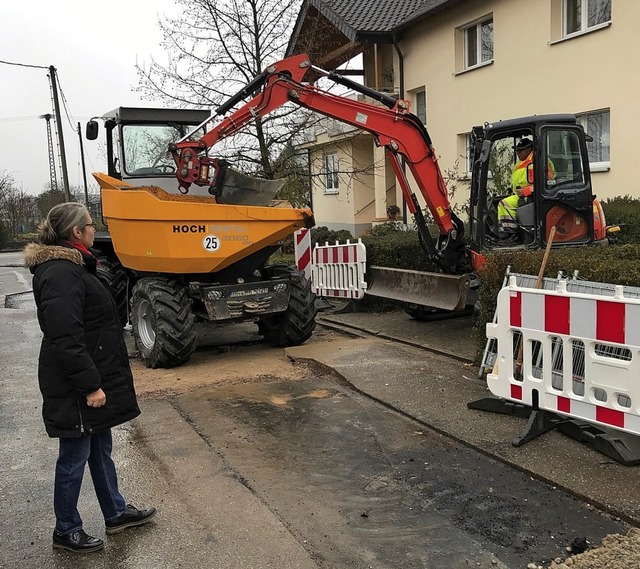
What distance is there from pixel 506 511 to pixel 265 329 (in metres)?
5.20

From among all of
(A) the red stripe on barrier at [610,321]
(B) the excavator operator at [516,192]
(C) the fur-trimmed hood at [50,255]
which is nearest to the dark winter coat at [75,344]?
(C) the fur-trimmed hood at [50,255]

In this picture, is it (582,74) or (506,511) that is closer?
(506,511)

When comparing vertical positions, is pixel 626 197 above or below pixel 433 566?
above

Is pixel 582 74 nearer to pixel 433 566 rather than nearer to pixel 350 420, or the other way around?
pixel 350 420

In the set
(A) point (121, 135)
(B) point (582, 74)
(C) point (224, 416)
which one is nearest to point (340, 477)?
(C) point (224, 416)

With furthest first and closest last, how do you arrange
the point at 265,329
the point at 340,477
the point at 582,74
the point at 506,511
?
the point at 582,74, the point at 265,329, the point at 340,477, the point at 506,511

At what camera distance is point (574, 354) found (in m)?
A: 4.67

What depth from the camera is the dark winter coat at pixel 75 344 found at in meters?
3.26

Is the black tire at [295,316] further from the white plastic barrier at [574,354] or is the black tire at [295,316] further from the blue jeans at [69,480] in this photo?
the blue jeans at [69,480]

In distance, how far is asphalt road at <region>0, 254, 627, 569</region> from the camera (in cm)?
332

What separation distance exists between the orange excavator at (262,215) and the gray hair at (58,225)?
354cm

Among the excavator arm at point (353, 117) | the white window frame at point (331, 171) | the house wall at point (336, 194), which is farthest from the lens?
the white window frame at point (331, 171)

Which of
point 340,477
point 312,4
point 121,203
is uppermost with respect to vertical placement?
point 312,4

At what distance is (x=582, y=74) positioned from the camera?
1284 centimetres
